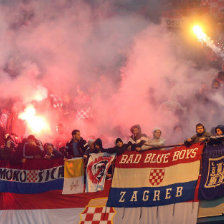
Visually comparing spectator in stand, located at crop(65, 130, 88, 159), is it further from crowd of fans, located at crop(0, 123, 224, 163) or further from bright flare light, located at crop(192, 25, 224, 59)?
bright flare light, located at crop(192, 25, 224, 59)

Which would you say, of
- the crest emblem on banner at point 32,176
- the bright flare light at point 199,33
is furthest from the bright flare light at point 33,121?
the crest emblem on banner at point 32,176

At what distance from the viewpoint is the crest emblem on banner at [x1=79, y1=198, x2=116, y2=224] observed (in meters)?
5.86

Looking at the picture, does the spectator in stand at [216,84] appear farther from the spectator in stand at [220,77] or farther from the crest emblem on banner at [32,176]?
the crest emblem on banner at [32,176]

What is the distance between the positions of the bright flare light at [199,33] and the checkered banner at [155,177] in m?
10.2

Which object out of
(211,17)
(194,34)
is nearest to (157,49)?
(194,34)

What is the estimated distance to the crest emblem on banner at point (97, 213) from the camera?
19.2 ft

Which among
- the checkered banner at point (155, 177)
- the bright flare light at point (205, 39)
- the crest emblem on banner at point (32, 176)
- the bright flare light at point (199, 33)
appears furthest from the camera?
the bright flare light at point (199, 33)

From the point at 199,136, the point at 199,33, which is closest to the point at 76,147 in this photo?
the point at 199,136

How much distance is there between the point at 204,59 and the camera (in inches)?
573

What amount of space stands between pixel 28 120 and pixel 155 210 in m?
11.7

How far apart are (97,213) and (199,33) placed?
11.1m

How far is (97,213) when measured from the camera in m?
5.92

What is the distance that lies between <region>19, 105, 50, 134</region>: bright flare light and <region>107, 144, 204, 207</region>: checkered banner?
10.2m

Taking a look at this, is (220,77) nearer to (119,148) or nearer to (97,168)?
(119,148)
